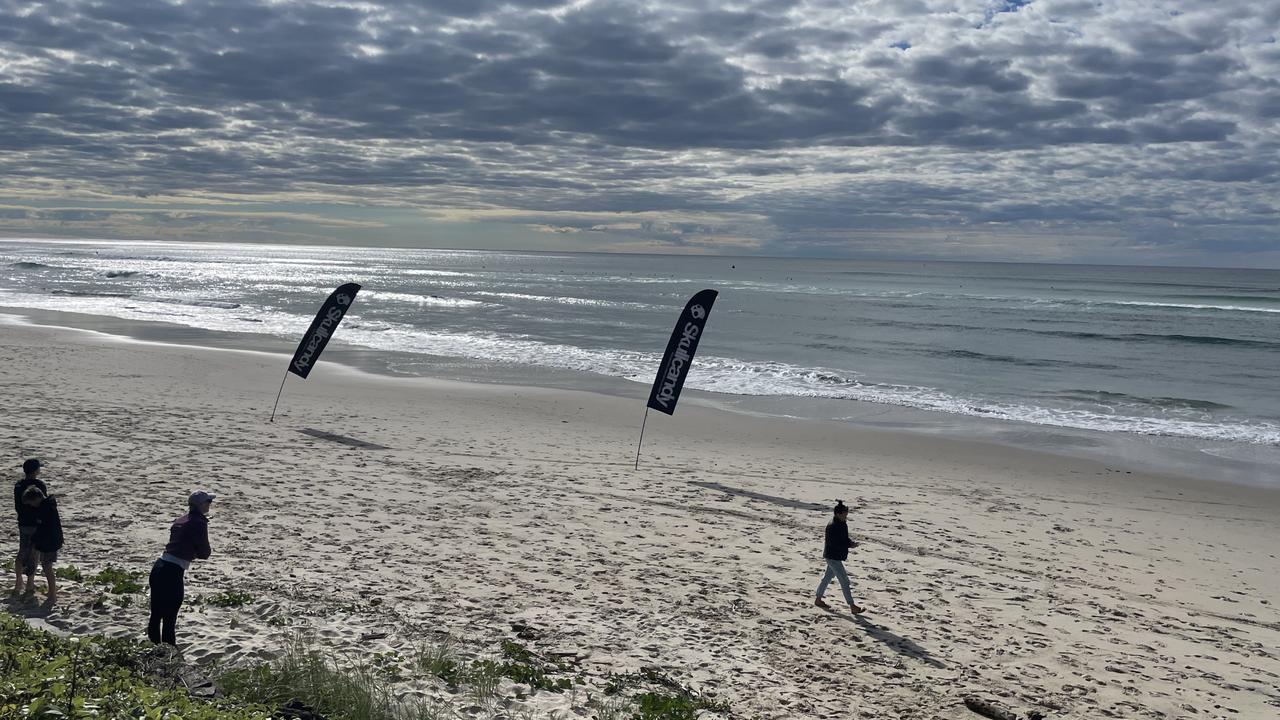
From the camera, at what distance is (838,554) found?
Answer: 9.36 metres

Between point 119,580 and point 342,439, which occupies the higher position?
point 342,439

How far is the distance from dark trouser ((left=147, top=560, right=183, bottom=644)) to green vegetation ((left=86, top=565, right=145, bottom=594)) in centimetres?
132

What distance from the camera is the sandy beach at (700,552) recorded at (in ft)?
25.9

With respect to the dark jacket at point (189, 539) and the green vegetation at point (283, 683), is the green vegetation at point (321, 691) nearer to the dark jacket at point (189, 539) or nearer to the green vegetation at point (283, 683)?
the green vegetation at point (283, 683)

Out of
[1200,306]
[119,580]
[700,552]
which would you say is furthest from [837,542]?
[1200,306]

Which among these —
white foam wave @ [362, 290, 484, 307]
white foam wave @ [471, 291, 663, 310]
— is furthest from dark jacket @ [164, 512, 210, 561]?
white foam wave @ [471, 291, 663, 310]

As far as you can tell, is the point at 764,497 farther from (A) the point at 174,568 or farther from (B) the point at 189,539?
(A) the point at 174,568

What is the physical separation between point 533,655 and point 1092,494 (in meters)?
11.4

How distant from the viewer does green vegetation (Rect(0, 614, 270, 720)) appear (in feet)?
16.3

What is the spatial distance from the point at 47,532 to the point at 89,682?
125 inches

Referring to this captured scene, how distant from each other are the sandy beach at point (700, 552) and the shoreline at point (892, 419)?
119 centimetres

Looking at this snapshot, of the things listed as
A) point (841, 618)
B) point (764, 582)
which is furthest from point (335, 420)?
point (841, 618)

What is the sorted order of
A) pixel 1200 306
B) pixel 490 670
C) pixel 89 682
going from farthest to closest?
pixel 1200 306, pixel 490 670, pixel 89 682

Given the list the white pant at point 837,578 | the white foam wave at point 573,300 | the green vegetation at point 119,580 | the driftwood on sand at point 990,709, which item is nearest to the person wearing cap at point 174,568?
the green vegetation at point 119,580
